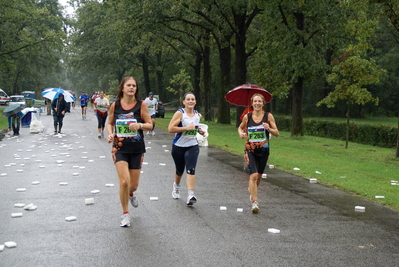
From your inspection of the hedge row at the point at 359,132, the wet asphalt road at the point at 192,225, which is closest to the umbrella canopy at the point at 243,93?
the wet asphalt road at the point at 192,225

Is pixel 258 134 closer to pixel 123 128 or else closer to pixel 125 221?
pixel 123 128

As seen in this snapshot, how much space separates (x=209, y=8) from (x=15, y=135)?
46.1ft

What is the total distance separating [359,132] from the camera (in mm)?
26469

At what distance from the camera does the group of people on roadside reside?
22.0 ft

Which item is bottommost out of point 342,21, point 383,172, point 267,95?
point 383,172

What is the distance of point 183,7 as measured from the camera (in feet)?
94.8

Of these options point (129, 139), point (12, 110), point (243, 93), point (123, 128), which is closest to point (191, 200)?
point (129, 139)

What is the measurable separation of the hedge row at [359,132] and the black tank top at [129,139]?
19445 mm

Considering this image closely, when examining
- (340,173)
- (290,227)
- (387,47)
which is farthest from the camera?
(387,47)

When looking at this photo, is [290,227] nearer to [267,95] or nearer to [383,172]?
[267,95]

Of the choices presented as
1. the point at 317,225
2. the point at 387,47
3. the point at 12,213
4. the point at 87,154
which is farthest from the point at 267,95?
the point at 387,47

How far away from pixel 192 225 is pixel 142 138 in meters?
1.36

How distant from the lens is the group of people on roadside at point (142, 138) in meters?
6.70

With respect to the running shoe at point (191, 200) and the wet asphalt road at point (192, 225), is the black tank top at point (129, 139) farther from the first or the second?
the running shoe at point (191, 200)
